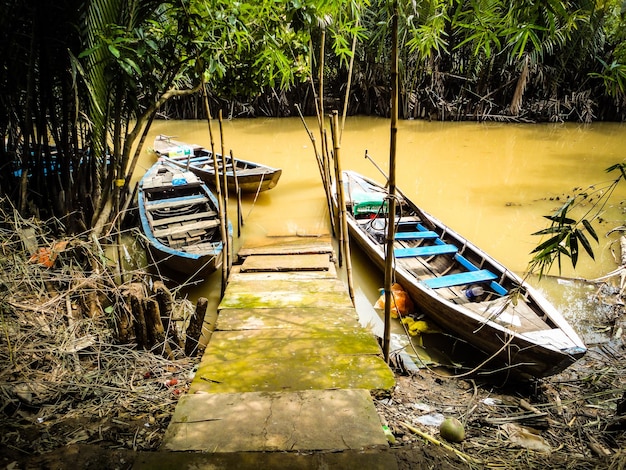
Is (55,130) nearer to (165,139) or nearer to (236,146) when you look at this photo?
(165,139)

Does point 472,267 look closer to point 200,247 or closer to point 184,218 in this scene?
point 200,247

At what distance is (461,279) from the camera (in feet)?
13.9

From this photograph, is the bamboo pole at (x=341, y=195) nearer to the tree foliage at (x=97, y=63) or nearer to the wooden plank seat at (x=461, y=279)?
the tree foliage at (x=97, y=63)

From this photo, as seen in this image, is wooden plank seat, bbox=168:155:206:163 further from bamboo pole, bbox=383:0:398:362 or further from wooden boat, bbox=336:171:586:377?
bamboo pole, bbox=383:0:398:362

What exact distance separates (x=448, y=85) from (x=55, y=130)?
512 inches

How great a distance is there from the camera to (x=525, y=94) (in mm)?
13602

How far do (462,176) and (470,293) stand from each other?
527cm

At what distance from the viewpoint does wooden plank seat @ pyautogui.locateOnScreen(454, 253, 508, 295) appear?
405 cm

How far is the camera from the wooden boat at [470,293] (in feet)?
10.1

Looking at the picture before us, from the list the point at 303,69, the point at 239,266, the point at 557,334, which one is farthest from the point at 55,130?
the point at 557,334

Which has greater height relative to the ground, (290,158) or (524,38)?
(524,38)

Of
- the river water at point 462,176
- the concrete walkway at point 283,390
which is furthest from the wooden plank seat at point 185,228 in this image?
the concrete walkway at point 283,390

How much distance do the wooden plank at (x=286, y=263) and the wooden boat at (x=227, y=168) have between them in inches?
68.6

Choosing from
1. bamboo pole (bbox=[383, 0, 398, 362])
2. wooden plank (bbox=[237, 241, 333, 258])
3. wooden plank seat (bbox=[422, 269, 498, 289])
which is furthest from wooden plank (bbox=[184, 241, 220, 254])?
bamboo pole (bbox=[383, 0, 398, 362])
